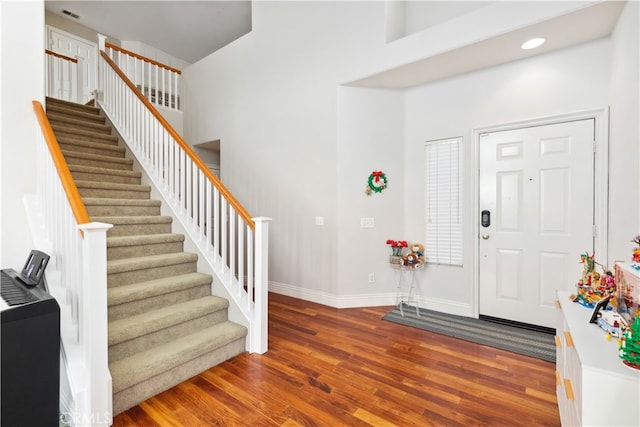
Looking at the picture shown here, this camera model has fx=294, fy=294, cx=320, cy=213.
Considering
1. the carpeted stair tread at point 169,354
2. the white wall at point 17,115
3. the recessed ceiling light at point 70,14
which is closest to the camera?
the carpeted stair tread at point 169,354

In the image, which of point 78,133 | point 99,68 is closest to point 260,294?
point 78,133

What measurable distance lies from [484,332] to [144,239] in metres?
3.30

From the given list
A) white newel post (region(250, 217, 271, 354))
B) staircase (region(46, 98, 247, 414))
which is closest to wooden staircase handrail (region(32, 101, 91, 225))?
staircase (region(46, 98, 247, 414))

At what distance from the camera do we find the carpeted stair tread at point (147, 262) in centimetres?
229

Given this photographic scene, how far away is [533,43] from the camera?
2.60 metres

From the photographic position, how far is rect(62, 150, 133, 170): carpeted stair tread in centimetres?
331

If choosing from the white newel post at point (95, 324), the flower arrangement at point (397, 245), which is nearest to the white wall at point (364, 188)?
the flower arrangement at point (397, 245)

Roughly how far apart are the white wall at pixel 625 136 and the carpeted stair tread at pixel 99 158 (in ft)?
15.9

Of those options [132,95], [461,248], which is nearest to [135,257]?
[132,95]

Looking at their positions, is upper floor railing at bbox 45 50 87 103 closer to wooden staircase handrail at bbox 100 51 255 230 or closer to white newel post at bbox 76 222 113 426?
wooden staircase handrail at bbox 100 51 255 230

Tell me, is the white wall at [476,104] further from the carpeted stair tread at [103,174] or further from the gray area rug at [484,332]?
the carpeted stair tread at [103,174]

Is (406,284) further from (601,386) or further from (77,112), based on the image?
(77,112)

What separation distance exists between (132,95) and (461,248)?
4392mm

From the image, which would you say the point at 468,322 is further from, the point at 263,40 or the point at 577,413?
the point at 263,40
